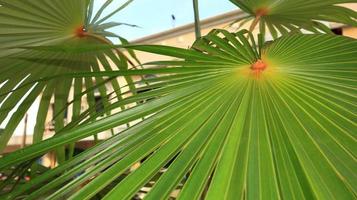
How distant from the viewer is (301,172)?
0.32 meters

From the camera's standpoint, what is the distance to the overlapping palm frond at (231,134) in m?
0.32

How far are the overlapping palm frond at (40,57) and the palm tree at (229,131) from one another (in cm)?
34

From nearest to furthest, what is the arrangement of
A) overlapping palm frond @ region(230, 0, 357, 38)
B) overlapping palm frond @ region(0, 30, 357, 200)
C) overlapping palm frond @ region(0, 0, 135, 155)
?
overlapping palm frond @ region(0, 30, 357, 200)
overlapping palm frond @ region(0, 0, 135, 155)
overlapping palm frond @ region(230, 0, 357, 38)

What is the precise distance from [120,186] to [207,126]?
13 centimetres

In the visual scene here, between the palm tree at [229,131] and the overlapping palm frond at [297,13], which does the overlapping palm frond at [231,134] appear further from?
the overlapping palm frond at [297,13]

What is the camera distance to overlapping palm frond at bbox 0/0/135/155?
2.71 ft

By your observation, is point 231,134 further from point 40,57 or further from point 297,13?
point 297,13

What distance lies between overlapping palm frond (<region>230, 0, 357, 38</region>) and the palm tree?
1.24 feet

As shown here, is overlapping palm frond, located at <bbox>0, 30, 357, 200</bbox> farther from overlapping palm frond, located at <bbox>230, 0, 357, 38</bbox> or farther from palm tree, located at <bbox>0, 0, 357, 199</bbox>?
overlapping palm frond, located at <bbox>230, 0, 357, 38</bbox>

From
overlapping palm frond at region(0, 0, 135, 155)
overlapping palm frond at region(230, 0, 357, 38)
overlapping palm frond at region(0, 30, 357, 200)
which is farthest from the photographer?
overlapping palm frond at region(230, 0, 357, 38)

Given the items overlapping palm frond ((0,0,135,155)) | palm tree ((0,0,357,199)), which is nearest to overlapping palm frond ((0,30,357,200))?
palm tree ((0,0,357,199))

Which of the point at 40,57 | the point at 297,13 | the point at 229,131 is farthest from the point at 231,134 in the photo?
the point at 297,13

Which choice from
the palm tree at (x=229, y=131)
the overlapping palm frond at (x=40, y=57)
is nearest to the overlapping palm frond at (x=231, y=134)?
the palm tree at (x=229, y=131)

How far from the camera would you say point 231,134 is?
391 millimetres
